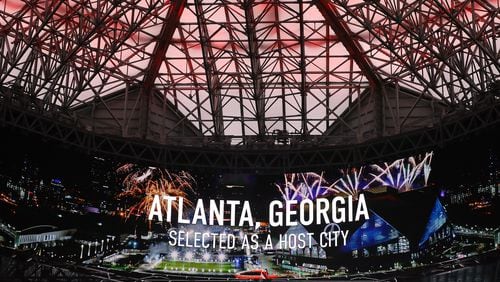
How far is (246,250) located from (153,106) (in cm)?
751

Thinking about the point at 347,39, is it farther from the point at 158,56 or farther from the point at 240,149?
the point at 158,56

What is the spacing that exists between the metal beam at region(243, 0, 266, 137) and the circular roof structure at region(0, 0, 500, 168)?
0.07m

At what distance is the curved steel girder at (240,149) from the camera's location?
29.2m

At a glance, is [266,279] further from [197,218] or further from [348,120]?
[348,120]

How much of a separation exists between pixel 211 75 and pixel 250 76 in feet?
5.35

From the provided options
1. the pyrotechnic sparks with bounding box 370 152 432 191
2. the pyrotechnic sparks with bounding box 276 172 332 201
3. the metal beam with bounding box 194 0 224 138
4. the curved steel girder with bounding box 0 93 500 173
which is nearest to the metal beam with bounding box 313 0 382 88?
the curved steel girder with bounding box 0 93 500 173

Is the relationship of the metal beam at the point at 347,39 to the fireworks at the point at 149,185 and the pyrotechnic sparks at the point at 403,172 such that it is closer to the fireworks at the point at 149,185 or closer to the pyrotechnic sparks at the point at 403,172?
the pyrotechnic sparks at the point at 403,172

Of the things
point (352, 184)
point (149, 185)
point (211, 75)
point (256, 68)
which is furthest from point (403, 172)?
point (149, 185)

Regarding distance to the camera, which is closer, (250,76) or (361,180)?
(250,76)

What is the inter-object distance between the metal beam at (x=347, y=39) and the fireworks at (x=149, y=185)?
849 centimetres

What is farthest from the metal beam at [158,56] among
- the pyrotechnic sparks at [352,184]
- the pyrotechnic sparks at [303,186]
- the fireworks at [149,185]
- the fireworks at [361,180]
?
the pyrotechnic sparks at [352,184]

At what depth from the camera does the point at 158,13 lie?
29.1m

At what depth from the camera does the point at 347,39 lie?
29969 millimetres

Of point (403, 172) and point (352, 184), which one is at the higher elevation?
point (403, 172)
